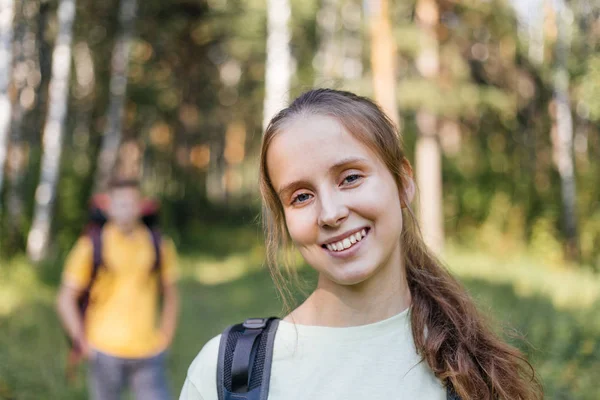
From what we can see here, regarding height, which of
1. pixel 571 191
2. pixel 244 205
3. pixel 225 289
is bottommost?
pixel 244 205

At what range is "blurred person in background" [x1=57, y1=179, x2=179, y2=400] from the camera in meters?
4.17

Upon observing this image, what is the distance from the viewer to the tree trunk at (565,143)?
15.1m

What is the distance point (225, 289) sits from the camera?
496 inches

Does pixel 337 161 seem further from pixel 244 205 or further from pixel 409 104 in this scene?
pixel 244 205

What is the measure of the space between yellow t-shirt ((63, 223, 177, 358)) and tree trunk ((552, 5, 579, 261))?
492 inches

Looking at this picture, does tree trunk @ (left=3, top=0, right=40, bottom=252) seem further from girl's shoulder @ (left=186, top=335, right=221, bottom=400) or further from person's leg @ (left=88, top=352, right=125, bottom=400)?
girl's shoulder @ (left=186, top=335, right=221, bottom=400)

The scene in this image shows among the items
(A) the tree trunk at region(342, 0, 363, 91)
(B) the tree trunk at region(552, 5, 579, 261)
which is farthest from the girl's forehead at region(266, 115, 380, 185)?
(A) the tree trunk at region(342, 0, 363, 91)

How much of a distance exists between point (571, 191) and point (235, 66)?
18510mm

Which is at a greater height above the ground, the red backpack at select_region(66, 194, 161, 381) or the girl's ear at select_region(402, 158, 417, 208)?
the girl's ear at select_region(402, 158, 417, 208)

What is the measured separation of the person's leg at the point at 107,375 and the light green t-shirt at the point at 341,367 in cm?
279

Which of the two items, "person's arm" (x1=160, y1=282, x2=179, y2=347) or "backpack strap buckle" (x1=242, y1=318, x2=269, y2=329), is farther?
"person's arm" (x1=160, y1=282, x2=179, y2=347)

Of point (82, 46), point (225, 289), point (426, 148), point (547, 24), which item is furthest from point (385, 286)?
point (82, 46)

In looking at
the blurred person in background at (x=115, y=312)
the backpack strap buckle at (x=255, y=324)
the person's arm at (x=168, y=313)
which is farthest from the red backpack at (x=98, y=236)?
the backpack strap buckle at (x=255, y=324)

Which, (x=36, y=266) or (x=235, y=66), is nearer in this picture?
(x=36, y=266)
